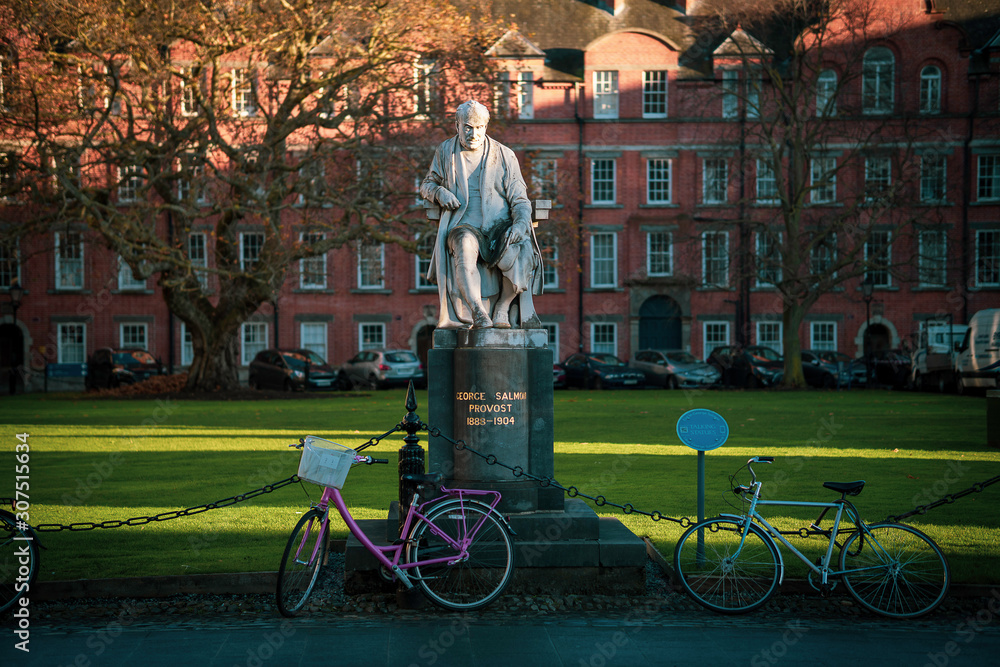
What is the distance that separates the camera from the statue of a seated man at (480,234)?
8.00 metres

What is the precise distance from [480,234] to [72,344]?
135 ft

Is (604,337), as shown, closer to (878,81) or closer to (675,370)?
(675,370)

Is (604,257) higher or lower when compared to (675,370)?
higher

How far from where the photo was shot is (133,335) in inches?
1758

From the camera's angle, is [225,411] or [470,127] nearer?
[470,127]

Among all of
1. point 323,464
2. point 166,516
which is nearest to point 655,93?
point 166,516

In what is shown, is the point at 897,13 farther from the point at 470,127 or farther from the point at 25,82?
the point at 470,127

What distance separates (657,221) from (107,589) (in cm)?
3978

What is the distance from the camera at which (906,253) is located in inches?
1722

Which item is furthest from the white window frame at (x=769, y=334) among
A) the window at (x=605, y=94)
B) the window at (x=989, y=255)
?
the window at (x=605, y=94)

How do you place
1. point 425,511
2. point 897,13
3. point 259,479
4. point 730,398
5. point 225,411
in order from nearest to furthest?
point 425,511 → point 259,479 → point 225,411 → point 730,398 → point 897,13

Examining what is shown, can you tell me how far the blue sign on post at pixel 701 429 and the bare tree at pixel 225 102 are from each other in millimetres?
20334

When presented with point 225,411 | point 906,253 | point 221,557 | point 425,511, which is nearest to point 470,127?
point 425,511

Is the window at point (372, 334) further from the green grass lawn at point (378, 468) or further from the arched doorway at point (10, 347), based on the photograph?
the green grass lawn at point (378, 468)
